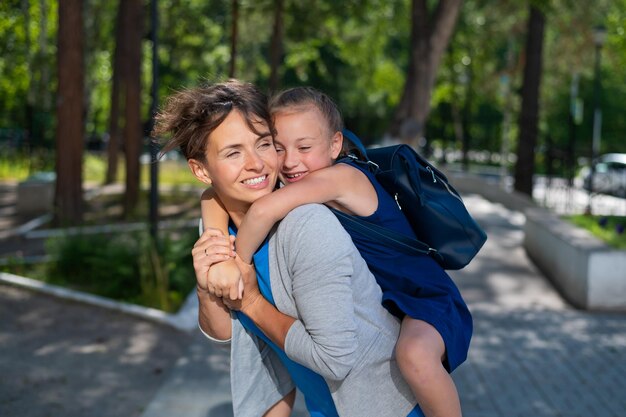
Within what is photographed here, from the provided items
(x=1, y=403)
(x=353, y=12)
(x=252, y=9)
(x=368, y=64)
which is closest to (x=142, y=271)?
(x=1, y=403)

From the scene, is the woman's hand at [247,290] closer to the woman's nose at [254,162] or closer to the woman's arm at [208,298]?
the woman's arm at [208,298]

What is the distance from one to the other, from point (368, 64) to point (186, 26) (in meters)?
7.48

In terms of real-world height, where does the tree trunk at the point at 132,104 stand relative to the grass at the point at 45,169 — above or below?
above

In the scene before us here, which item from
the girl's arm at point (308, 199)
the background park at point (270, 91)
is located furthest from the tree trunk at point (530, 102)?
the girl's arm at point (308, 199)

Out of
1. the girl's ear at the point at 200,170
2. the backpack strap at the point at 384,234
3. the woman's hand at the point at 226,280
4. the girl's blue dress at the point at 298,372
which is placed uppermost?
the girl's ear at the point at 200,170

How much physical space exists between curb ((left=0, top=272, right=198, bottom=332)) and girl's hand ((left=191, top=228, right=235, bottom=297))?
583 cm

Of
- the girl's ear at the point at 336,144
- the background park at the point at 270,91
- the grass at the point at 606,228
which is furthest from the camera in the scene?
the grass at the point at 606,228

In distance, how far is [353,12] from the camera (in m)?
21.1

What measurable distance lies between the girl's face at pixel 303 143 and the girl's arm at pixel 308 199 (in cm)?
11

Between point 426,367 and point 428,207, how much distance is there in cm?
46

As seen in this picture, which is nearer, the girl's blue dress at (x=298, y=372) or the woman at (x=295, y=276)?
the woman at (x=295, y=276)

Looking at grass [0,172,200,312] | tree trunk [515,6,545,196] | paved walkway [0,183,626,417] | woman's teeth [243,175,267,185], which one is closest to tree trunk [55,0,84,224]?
grass [0,172,200,312]

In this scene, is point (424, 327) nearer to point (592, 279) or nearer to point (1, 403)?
point (1, 403)

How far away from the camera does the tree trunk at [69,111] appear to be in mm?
14352
